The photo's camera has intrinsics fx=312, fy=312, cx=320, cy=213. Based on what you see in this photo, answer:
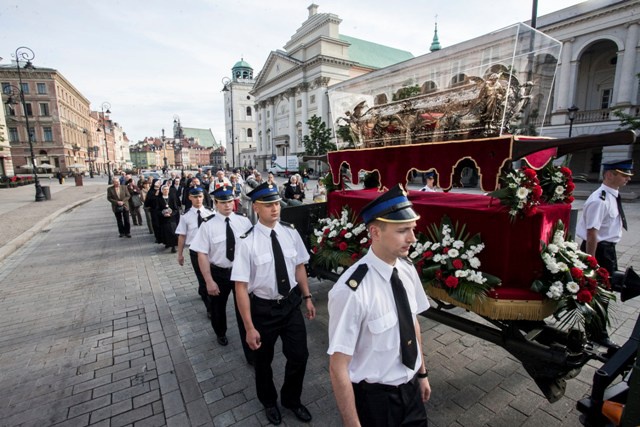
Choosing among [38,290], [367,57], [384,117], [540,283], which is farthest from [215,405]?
[367,57]

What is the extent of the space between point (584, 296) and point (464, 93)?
117 inches

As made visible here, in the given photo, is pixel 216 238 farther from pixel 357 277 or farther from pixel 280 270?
pixel 357 277

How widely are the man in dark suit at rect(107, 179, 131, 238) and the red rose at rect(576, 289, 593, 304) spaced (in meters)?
12.1

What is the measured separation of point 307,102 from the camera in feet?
187

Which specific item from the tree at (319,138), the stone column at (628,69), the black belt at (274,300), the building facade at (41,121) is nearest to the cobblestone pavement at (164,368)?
the black belt at (274,300)

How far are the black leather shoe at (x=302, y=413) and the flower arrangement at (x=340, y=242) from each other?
2014mm

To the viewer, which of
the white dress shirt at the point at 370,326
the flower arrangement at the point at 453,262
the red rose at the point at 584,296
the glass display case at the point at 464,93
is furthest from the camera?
the glass display case at the point at 464,93

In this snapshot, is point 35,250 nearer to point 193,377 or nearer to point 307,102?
point 193,377

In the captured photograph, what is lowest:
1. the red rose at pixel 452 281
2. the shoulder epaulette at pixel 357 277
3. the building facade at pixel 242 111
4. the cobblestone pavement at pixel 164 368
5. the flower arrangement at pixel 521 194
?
the cobblestone pavement at pixel 164 368

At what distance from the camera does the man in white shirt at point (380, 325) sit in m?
1.79

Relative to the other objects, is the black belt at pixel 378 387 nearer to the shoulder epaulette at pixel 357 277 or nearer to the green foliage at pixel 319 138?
the shoulder epaulette at pixel 357 277

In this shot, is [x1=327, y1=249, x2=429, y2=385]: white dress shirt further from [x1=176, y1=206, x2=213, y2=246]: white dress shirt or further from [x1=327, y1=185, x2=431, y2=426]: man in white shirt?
[x1=176, y1=206, x2=213, y2=246]: white dress shirt

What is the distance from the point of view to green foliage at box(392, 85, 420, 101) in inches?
206

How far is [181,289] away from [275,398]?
4.24 metres
